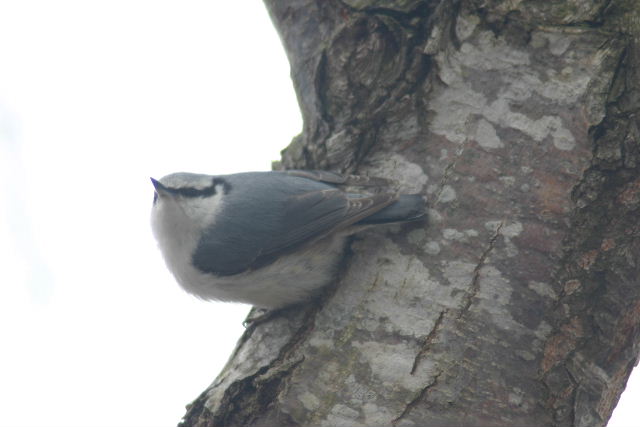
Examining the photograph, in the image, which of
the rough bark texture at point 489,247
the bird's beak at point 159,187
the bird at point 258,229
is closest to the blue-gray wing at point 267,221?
the bird at point 258,229

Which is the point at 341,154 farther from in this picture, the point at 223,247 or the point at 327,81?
the point at 223,247

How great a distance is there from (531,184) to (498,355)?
0.52 m

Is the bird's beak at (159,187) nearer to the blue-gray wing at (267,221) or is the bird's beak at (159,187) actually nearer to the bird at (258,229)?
the bird at (258,229)

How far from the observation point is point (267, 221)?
9.34 ft

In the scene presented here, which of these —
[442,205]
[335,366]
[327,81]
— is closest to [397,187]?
[442,205]

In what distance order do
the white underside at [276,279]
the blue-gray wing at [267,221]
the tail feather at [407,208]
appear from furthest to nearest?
the blue-gray wing at [267,221] < the white underside at [276,279] < the tail feather at [407,208]

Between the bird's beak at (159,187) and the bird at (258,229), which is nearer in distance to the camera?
the bird at (258,229)

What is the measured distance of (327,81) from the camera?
2.43 m

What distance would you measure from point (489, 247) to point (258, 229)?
1102 mm

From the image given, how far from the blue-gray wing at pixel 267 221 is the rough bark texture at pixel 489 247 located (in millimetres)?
467

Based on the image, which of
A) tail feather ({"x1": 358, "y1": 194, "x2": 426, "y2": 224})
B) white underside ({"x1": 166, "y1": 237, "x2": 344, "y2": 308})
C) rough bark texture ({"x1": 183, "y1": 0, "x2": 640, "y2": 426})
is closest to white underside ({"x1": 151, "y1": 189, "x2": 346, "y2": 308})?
white underside ({"x1": 166, "y1": 237, "x2": 344, "y2": 308})

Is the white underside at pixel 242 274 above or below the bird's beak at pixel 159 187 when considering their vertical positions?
below

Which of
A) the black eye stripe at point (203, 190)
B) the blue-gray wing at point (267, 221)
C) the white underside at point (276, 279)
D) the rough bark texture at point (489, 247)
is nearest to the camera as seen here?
the rough bark texture at point (489, 247)

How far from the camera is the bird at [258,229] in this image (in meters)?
2.63
